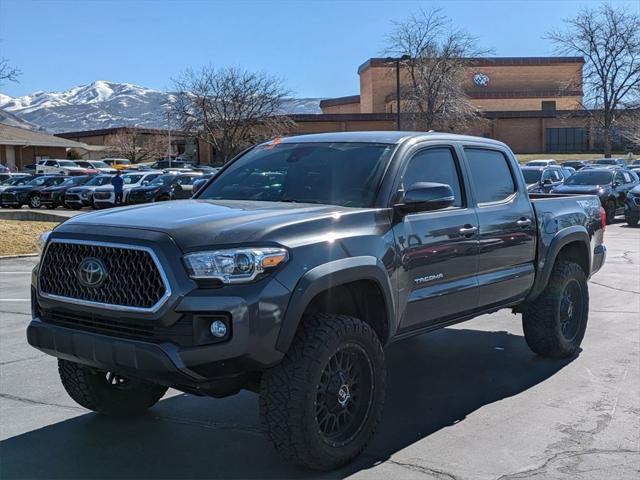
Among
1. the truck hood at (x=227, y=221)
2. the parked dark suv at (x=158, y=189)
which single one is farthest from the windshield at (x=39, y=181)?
the truck hood at (x=227, y=221)

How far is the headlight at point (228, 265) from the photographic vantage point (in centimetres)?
380

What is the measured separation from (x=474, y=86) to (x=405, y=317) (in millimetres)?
75941

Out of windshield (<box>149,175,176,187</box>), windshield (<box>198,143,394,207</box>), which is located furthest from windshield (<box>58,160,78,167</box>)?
windshield (<box>198,143,394,207</box>)

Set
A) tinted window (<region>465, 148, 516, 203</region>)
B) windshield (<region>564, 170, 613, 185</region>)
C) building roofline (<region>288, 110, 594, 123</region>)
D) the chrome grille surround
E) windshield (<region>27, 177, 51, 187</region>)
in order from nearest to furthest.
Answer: the chrome grille surround < tinted window (<region>465, 148, 516, 203</region>) < windshield (<region>564, 170, 613, 185</region>) < windshield (<region>27, 177, 51, 187</region>) < building roofline (<region>288, 110, 594, 123</region>)

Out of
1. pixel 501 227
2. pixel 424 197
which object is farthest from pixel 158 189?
pixel 424 197

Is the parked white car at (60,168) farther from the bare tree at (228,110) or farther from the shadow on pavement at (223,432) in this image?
the shadow on pavement at (223,432)

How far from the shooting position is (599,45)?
53.9 meters

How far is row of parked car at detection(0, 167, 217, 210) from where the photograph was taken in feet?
98.4

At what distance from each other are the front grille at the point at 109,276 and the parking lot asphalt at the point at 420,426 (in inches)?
41.7

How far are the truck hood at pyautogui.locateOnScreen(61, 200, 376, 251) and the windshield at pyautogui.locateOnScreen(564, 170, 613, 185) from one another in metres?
20.5

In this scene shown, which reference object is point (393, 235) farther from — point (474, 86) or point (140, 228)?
point (474, 86)

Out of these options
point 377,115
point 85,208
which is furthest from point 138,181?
point 377,115

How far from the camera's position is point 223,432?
Answer: 4941 mm

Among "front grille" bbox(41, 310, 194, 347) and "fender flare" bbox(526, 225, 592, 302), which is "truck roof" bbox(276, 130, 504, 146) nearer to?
"fender flare" bbox(526, 225, 592, 302)
